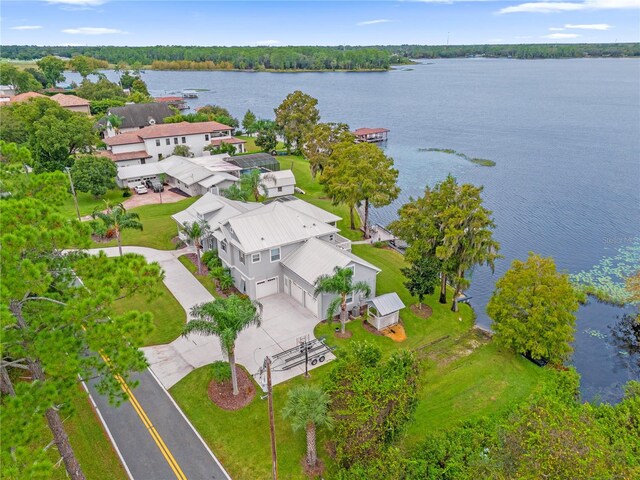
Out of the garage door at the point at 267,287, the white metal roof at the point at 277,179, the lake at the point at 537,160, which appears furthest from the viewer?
the white metal roof at the point at 277,179

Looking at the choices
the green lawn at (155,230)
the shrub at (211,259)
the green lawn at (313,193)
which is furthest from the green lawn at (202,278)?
the green lawn at (313,193)

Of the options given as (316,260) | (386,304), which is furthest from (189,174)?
(386,304)

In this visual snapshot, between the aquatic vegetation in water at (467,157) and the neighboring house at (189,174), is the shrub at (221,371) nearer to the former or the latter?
the neighboring house at (189,174)

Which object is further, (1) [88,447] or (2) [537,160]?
(2) [537,160]

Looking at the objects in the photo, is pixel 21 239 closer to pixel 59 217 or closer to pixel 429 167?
pixel 59 217

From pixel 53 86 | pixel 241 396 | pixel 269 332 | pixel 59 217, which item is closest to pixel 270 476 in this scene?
pixel 241 396

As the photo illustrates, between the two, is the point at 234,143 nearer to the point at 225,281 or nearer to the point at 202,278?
the point at 202,278

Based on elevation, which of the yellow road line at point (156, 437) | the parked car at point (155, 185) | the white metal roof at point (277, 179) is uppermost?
the white metal roof at point (277, 179)
